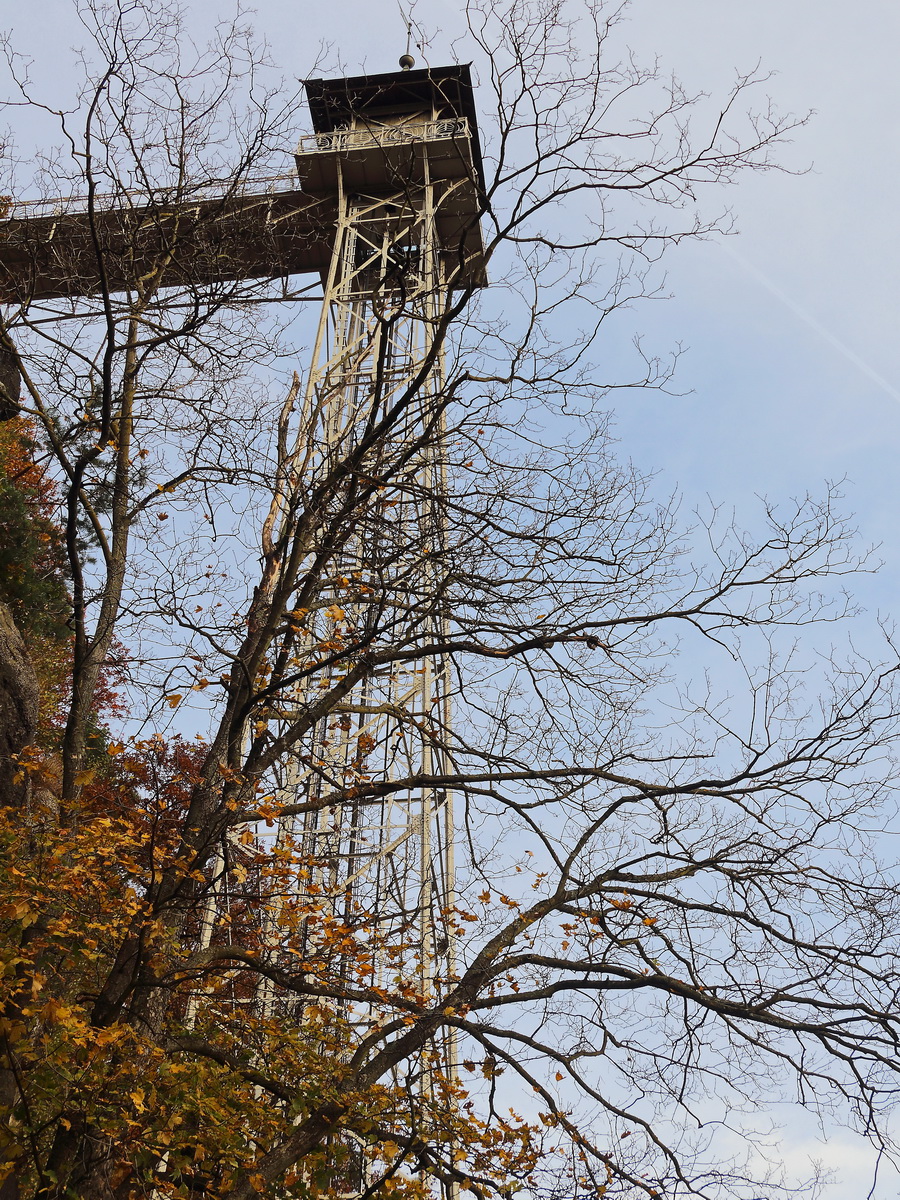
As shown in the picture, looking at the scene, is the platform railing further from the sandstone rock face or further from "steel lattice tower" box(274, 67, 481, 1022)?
the sandstone rock face

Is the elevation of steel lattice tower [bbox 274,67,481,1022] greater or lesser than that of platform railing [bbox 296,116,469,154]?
lesser

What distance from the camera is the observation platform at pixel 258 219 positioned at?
6.47 metres

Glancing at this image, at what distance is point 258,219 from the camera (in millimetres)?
8156

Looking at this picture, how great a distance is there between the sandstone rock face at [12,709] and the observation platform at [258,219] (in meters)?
2.00

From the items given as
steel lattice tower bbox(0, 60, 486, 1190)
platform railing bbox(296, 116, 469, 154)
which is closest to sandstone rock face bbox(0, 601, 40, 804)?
steel lattice tower bbox(0, 60, 486, 1190)

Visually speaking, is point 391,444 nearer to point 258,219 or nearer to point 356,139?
point 258,219

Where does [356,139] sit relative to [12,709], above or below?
above

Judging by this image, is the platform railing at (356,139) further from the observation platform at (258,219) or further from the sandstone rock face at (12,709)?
the sandstone rock face at (12,709)

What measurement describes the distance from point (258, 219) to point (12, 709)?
4.56 m

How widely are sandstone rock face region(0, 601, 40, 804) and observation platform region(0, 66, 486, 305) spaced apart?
2.00m

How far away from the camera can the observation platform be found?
6469 mm

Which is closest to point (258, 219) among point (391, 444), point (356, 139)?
point (391, 444)

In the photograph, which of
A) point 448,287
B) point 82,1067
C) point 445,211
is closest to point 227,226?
point 448,287

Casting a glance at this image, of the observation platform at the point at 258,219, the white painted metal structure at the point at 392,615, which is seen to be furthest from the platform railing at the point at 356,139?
the white painted metal structure at the point at 392,615
